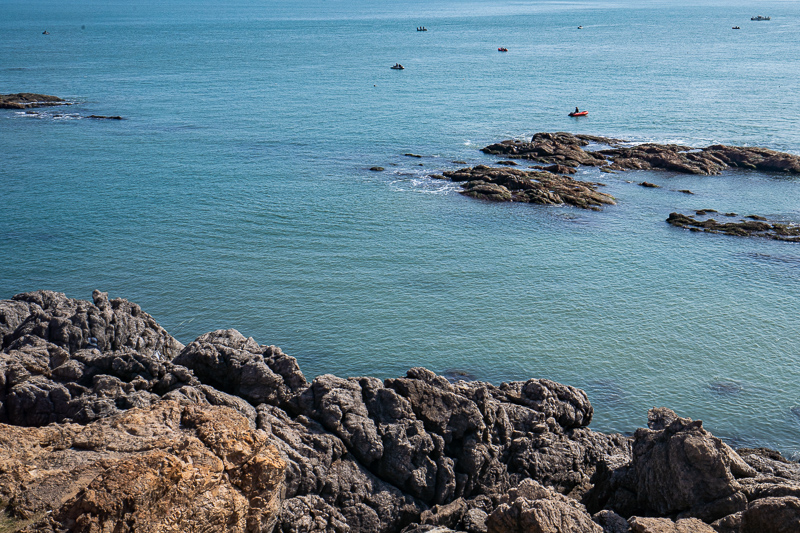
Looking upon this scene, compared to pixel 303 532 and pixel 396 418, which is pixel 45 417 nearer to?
pixel 303 532

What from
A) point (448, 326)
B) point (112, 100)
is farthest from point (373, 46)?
point (448, 326)

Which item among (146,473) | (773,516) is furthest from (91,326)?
(773,516)

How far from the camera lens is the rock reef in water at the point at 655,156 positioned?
7281 centimetres

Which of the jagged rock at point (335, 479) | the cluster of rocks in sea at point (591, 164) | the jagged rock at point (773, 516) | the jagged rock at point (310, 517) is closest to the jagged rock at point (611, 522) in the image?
the jagged rock at point (773, 516)

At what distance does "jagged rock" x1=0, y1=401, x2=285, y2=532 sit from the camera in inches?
485

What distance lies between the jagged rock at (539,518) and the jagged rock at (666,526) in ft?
3.04

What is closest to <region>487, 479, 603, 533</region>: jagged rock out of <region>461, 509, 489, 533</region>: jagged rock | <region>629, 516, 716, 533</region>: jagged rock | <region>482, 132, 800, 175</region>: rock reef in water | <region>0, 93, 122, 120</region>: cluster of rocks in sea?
<region>629, 516, 716, 533</region>: jagged rock

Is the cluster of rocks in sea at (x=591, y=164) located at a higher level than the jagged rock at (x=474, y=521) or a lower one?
higher

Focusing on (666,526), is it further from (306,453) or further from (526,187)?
(526,187)

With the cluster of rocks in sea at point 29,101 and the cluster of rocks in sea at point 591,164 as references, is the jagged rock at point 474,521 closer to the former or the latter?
the cluster of rocks in sea at point 591,164

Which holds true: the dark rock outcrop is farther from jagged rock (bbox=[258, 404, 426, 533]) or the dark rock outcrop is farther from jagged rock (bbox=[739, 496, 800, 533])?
jagged rock (bbox=[258, 404, 426, 533])

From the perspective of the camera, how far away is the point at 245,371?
73.9ft

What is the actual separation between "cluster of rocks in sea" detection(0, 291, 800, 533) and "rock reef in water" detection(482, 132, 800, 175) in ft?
166

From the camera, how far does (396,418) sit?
22.3 metres
